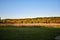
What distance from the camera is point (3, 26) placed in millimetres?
29688

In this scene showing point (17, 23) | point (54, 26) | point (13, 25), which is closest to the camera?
point (54, 26)

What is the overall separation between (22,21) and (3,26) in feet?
18.7

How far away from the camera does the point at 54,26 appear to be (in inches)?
1129

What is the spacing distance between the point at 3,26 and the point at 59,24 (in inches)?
507

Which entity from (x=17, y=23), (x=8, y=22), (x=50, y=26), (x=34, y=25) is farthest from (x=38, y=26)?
(x=8, y=22)

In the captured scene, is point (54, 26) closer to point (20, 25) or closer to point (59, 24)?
point (59, 24)

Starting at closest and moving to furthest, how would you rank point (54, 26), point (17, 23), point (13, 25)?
point (54, 26), point (13, 25), point (17, 23)

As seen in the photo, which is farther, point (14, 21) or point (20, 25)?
point (14, 21)

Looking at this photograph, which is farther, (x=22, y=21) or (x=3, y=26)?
(x=22, y=21)

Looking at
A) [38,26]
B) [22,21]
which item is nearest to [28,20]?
[22,21]

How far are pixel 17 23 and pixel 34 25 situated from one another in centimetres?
452

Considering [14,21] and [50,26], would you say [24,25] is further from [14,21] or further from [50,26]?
[50,26]

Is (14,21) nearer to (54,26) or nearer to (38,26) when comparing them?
Answer: (38,26)

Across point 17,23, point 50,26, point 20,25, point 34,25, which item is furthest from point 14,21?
point 50,26
